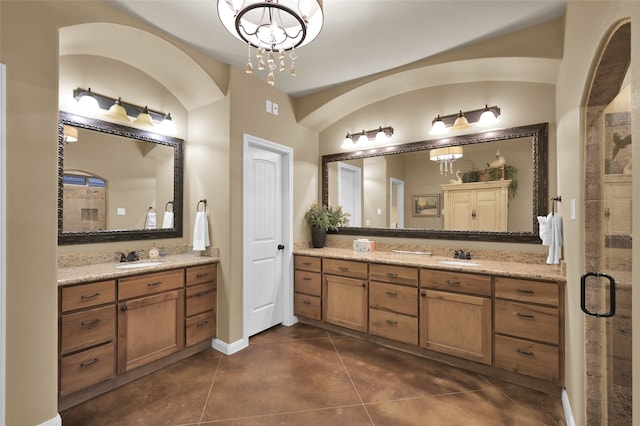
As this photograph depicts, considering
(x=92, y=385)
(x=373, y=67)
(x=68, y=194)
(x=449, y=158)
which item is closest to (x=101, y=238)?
(x=68, y=194)

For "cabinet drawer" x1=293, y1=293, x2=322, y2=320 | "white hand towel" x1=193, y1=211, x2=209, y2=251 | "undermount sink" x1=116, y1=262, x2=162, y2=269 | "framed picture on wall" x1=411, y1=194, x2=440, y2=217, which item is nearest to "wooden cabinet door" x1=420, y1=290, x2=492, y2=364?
"framed picture on wall" x1=411, y1=194, x2=440, y2=217

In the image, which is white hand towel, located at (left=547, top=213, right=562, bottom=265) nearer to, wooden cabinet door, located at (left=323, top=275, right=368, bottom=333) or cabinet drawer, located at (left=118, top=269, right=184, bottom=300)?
wooden cabinet door, located at (left=323, top=275, right=368, bottom=333)

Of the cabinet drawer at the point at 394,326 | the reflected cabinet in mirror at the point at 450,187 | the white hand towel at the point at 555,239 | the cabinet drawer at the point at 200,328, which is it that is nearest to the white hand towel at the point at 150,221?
the cabinet drawer at the point at 200,328

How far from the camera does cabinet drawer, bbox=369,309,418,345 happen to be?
9.16 ft

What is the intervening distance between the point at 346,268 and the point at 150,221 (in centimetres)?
208

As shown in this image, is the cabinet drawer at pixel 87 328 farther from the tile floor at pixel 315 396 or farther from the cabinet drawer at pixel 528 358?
the cabinet drawer at pixel 528 358

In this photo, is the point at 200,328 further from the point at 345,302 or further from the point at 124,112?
the point at 124,112

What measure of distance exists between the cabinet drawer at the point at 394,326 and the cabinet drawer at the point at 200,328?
1.61m

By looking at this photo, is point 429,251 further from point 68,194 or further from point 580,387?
point 68,194

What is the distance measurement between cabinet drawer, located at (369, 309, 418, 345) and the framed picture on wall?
3.82ft

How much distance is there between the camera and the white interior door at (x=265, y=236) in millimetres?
3121

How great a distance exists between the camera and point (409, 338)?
281cm

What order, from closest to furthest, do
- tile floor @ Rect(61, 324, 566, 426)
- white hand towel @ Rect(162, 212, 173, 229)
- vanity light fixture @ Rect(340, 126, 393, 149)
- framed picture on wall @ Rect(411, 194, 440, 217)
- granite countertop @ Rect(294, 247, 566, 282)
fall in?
tile floor @ Rect(61, 324, 566, 426) < granite countertop @ Rect(294, 247, 566, 282) < white hand towel @ Rect(162, 212, 173, 229) < framed picture on wall @ Rect(411, 194, 440, 217) < vanity light fixture @ Rect(340, 126, 393, 149)

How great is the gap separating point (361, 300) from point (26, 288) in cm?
262
